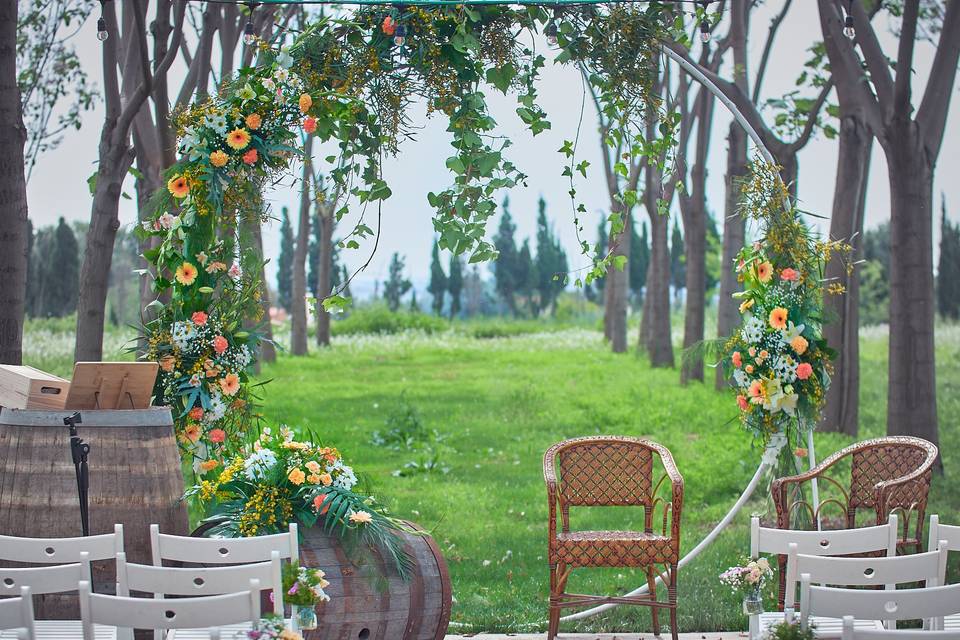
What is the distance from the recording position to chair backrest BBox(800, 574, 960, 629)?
9.46 feet

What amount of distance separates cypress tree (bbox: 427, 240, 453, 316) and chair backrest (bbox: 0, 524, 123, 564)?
25.9 metres

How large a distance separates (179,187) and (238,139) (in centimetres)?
38

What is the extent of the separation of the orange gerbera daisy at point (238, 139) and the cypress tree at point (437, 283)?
24.1 metres

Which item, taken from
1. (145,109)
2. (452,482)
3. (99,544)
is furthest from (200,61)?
(99,544)

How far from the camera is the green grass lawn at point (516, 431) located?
21.6 feet

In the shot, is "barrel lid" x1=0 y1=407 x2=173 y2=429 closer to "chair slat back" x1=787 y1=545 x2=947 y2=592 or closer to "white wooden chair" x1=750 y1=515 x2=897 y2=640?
"white wooden chair" x1=750 y1=515 x2=897 y2=640

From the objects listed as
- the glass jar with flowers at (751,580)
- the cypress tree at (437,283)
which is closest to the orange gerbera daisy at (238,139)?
the glass jar with flowers at (751,580)

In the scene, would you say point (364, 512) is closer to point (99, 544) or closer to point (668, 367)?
point (99, 544)

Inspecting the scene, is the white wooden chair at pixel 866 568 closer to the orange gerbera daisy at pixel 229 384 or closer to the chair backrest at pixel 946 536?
the chair backrest at pixel 946 536

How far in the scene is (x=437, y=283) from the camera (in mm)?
29875

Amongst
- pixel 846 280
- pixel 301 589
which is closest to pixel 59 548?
pixel 301 589

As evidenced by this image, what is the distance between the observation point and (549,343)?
2412 cm

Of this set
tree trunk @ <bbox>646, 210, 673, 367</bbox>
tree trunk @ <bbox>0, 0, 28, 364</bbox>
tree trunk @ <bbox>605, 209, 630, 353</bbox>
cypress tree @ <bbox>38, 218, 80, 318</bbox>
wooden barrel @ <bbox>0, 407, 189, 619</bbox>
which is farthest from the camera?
tree trunk @ <bbox>605, 209, 630, 353</bbox>

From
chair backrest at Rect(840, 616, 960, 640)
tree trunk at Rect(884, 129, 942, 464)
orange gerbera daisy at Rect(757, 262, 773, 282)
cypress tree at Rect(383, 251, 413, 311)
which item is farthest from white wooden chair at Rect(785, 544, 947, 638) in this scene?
cypress tree at Rect(383, 251, 413, 311)
